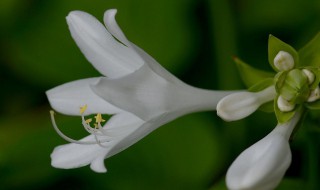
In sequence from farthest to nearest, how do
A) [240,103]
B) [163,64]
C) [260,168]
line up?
[163,64]
[240,103]
[260,168]

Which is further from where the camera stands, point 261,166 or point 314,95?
point 314,95

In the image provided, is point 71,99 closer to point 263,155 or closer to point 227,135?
point 263,155

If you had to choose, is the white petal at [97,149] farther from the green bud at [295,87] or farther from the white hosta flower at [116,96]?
the green bud at [295,87]

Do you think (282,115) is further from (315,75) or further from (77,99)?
(77,99)

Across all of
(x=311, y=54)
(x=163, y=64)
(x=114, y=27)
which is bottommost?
(x=163, y=64)

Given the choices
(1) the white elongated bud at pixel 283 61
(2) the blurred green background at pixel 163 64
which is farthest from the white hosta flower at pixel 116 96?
(2) the blurred green background at pixel 163 64

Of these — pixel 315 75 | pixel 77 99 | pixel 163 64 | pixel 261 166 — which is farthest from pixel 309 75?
pixel 163 64

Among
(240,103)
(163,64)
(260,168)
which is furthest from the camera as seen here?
(163,64)
